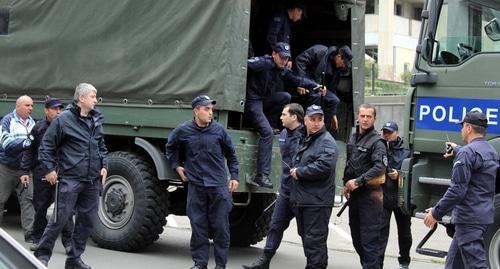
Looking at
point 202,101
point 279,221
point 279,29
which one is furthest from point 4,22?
point 279,221

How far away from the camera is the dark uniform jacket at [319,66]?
31.9 feet

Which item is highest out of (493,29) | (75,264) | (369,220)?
(493,29)

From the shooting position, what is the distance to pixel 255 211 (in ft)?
32.9

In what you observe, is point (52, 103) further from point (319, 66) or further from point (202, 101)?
point (319, 66)

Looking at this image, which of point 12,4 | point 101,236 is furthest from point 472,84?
point 12,4

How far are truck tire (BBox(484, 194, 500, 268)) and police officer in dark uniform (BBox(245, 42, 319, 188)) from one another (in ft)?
8.29

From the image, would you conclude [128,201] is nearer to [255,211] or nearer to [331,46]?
[255,211]

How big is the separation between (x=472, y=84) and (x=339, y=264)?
319 cm

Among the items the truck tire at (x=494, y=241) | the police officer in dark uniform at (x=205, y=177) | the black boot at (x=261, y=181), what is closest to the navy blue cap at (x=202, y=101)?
the police officer in dark uniform at (x=205, y=177)

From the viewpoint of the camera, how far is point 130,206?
9203mm

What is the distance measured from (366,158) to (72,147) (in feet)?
9.23

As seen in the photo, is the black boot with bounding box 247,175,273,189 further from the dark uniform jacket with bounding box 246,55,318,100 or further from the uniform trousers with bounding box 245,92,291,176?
the dark uniform jacket with bounding box 246,55,318,100

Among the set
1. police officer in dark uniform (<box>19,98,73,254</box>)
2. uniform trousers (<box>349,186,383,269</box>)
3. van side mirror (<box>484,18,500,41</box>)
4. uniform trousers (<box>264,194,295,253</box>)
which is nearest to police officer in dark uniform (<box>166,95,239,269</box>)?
uniform trousers (<box>264,194,295,253</box>)

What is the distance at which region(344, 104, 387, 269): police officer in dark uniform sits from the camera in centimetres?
796
